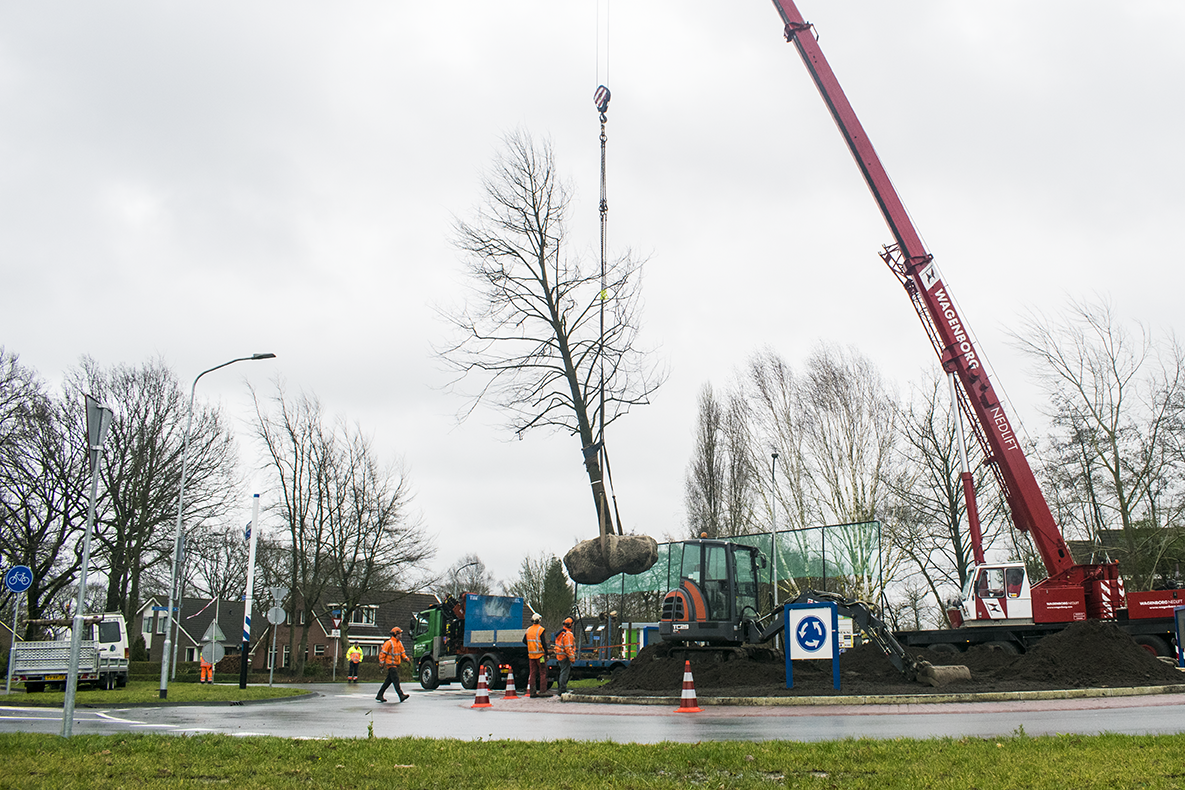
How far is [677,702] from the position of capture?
52.0 ft

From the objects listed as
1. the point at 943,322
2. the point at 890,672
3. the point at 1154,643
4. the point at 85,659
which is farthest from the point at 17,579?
the point at 1154,643

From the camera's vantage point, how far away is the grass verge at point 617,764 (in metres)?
6.04

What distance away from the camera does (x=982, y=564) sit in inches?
941

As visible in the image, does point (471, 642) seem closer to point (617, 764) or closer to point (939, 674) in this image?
point (939, 674)

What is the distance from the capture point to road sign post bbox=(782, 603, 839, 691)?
15586 millimetres

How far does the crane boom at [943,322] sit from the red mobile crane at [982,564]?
25 mm

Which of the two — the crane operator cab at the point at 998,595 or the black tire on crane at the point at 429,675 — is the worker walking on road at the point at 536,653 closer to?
the black tire on crane at the point at 429,675

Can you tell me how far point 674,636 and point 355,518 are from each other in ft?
81.8

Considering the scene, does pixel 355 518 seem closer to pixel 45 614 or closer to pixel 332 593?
pixel 45 614

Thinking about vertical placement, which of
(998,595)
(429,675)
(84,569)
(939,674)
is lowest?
(429,675)

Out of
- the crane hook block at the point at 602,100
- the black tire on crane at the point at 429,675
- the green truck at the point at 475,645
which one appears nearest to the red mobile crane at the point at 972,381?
the crane hook block at the point at 602,100

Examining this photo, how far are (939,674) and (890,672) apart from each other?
171 cm

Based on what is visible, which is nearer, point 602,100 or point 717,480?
point 602,100

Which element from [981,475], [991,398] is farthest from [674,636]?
[981,475]
